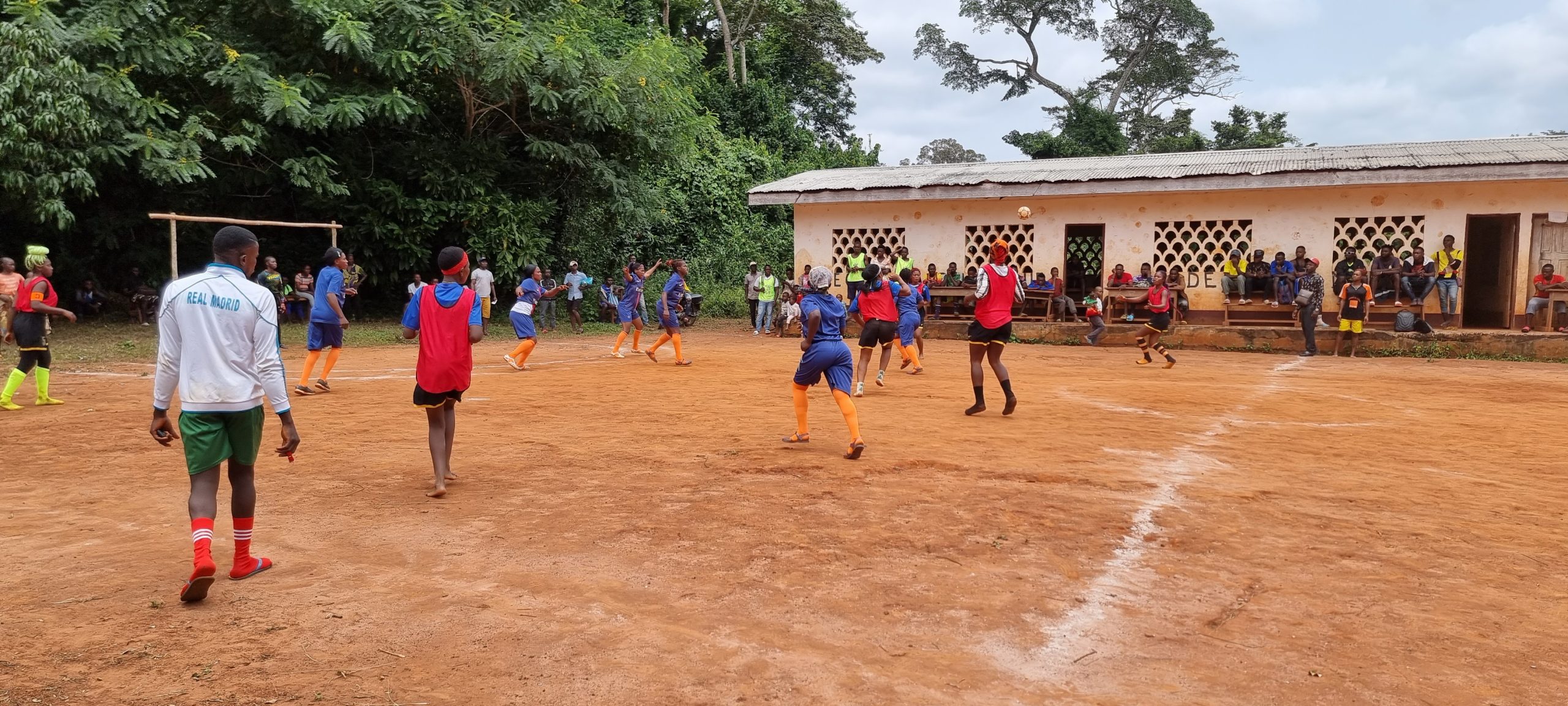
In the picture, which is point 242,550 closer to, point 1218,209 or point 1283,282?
point 1283,282

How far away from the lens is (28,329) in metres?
9.18

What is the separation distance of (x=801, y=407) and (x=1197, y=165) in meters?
14.4

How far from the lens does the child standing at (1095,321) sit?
59.1 ft

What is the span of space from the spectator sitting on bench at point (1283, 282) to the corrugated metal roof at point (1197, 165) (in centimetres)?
163

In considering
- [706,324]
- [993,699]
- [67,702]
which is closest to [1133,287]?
[706,324]

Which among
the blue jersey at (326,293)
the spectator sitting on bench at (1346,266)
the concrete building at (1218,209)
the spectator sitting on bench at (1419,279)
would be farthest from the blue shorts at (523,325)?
the spectator sitting on bench at (1419,279)

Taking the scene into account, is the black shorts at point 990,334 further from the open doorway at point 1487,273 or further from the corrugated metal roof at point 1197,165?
the open doorway at point 1487,273

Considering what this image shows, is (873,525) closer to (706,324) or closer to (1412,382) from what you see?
(1412,382)

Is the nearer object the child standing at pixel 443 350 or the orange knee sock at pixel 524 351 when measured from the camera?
the child standing at pixel 443 350

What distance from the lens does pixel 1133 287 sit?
735 inches

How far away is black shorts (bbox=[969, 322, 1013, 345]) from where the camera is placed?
30.0 ft

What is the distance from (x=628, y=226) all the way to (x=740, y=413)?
1784 cm

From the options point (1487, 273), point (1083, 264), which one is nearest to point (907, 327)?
point (1083, 264)

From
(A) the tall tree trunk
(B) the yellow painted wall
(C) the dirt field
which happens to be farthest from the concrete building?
(A) the tall tree trunk
